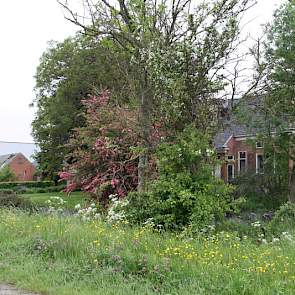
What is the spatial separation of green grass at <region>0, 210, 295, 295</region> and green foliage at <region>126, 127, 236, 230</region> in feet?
7.07

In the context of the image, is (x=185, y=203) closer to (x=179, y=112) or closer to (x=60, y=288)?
(x=179, y=112)

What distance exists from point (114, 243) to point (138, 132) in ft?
24.2

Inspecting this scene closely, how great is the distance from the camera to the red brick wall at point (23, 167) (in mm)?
86812

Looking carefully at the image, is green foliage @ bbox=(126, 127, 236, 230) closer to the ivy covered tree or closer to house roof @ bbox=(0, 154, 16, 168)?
the ivy covered tree

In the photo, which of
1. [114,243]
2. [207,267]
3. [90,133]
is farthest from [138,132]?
[90,133]

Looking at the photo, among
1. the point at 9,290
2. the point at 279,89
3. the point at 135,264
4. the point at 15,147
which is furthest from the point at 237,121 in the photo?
the point at 15,147

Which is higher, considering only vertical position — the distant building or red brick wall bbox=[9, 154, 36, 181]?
the distant building

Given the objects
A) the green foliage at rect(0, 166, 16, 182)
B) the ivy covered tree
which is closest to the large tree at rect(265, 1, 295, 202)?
the ivy covered tree

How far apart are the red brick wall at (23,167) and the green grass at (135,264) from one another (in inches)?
3134

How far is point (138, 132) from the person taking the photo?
49.3 feet

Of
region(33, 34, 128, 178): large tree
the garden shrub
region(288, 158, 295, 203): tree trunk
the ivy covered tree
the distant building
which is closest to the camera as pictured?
the garden shrub

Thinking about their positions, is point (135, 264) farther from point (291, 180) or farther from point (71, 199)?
point (71, 199)

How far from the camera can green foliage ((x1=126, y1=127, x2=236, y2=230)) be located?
11.6 metres

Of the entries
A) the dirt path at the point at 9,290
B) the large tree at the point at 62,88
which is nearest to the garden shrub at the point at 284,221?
the dirt path at the point at 9,290
